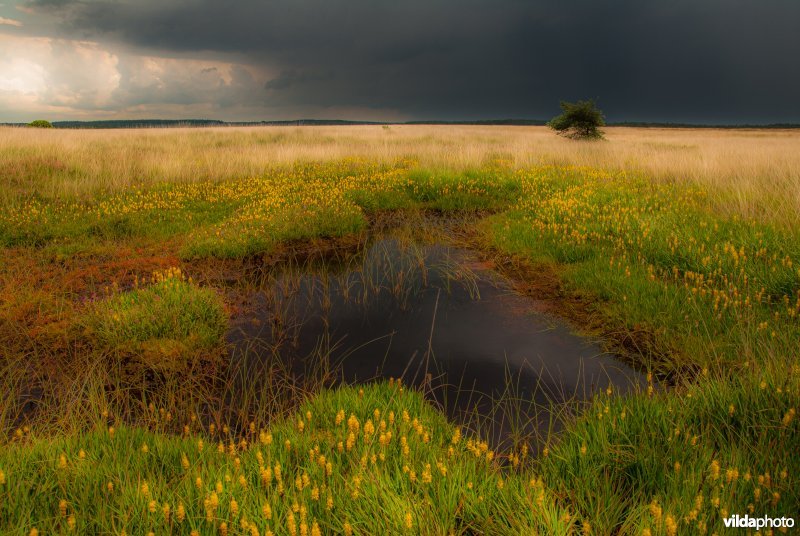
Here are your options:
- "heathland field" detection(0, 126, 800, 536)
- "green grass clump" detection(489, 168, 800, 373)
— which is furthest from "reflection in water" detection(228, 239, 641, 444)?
"green grass clump" detection(489, 168, 800, 373)

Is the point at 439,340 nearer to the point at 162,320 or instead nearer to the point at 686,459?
the point at 686,459

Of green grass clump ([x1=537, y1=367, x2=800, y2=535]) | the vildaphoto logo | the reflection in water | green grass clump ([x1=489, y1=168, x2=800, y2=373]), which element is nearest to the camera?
the vildaphoto logo

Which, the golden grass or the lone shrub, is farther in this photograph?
the lone shrub

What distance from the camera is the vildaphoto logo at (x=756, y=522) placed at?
2.31m

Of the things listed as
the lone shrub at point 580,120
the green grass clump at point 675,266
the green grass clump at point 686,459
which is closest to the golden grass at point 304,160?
the green grass clump at point 675,266

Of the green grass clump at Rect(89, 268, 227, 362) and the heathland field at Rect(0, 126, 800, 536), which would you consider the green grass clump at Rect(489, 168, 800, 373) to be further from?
the green grass clump at Rect(89, 268, 227, 362)

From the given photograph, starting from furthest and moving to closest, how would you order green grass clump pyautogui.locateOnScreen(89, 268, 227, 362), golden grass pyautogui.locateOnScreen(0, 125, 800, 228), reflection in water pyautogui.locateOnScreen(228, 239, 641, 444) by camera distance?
golden grass pyautogui.locateOnScreen(0, 125, 800, 228), green grass clump pyautogui.locateOnScreen(89, 268, 227, 362), reflection in water pyautogui.locateOnScreen(228, 239, 641, 444)

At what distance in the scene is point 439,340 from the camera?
5902 mm

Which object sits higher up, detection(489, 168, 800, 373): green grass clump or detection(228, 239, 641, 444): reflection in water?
detection(489, 168, 800, 373): green grass clump

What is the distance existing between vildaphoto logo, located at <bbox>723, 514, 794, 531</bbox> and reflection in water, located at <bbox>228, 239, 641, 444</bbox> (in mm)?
1486

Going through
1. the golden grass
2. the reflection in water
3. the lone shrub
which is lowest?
the reflection in water

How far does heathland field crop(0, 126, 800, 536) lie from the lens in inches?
100

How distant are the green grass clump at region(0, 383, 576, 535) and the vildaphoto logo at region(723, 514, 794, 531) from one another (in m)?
0.79

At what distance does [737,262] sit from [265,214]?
9101 mm
